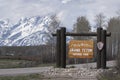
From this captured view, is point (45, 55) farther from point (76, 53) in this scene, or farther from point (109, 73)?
A: point (109, 73)

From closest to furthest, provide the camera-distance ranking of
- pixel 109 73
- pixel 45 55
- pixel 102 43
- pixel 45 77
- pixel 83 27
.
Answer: pixel 109 73 < pixel 45 77 < pixel 102 43 < pixel 45 55 < pixel 83 27

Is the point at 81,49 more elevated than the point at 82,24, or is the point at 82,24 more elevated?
the point at 82,24

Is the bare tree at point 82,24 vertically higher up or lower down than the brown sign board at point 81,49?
higher up

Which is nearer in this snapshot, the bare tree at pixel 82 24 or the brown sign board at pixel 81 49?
the brown sign board at pixel 81 49

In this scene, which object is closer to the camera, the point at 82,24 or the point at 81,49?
the point at 81,49

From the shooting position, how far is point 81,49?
27391 millimetres

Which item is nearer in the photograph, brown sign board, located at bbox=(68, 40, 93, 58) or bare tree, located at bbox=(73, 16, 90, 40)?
brown sign board, located at bbox=(68, 40, 93, 58)

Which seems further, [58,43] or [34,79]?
[58,43]

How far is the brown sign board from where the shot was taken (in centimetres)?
2733

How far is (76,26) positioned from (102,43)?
61241 mm

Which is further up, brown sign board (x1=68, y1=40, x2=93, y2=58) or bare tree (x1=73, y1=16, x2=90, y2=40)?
bare tree (x1=73, y1=16, x2=90, y2=40)

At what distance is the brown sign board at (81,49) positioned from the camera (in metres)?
27.3

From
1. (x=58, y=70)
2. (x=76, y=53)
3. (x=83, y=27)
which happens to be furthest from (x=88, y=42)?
(x=83, y=27)

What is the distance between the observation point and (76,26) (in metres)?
87.6
